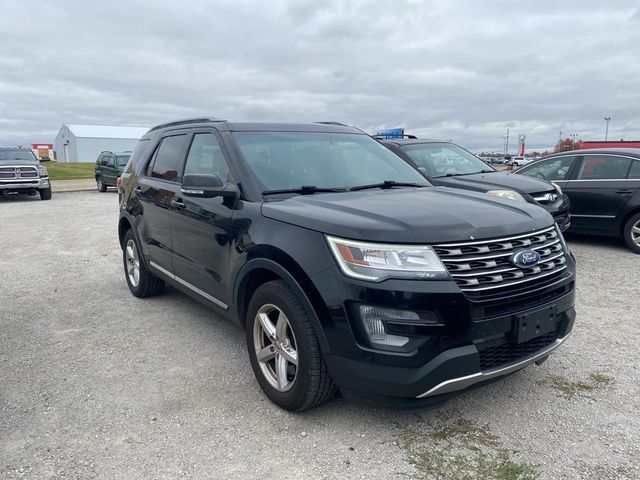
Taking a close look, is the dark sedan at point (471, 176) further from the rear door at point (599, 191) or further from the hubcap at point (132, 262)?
the hubcap at point (132, 262)

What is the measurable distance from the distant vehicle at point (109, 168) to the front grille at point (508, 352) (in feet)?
63.5

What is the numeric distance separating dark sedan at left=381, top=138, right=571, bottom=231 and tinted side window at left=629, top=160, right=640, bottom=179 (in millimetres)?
1107

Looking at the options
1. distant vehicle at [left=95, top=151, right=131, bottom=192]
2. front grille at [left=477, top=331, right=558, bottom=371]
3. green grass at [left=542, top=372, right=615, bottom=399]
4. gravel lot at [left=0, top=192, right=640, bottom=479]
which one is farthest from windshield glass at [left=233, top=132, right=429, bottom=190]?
distant vehicle at [left=95, top=151, right=131, bottom=192]

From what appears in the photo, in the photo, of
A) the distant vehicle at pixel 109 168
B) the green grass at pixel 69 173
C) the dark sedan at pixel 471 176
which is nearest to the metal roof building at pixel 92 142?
the green grass at pixel 69 173

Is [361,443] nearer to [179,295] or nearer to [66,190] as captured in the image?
[179,295]

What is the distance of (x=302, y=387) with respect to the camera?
299cm

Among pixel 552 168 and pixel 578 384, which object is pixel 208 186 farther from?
pixel 552 168

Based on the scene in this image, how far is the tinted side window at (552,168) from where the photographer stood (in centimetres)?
868

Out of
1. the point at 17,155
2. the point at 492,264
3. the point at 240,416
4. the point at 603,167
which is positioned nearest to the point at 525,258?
the point at 492,264

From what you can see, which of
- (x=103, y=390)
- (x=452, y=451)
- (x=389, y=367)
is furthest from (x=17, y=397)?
(x=452, y=451)

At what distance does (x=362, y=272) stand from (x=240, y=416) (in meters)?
1.30

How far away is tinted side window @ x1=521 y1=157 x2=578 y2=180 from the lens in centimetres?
868

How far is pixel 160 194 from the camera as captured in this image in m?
4.78

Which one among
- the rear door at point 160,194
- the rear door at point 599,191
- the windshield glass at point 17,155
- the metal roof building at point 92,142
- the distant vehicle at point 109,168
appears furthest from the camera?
the metal roof building at point 92,142
